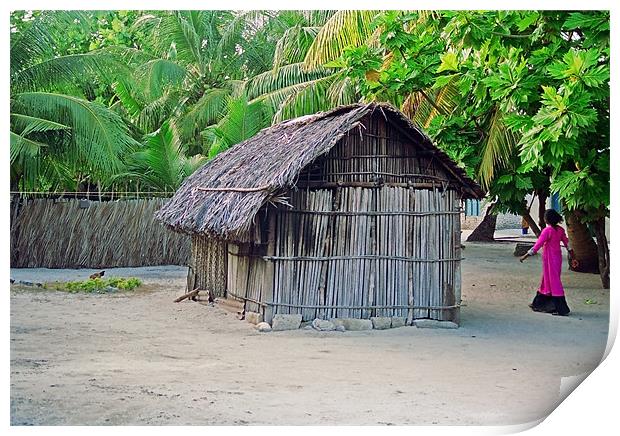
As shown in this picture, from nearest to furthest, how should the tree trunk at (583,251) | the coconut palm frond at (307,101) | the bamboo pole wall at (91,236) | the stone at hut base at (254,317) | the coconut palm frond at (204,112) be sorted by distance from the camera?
the stone at hut base at (254,317) < the tree trunk at (583,251) < the coconut palm frond at (307,101) < the bamboo pole wall at (91,236) < the coconut palm frond at (204,112)

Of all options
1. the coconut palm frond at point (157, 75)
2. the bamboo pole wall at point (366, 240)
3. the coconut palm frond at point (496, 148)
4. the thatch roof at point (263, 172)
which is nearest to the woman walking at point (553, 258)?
the coconut palm frond at point (496, 148)

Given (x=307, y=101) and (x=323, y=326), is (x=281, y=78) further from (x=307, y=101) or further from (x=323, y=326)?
(x=323, y=326)

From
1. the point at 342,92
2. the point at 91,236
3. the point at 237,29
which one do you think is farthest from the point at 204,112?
the point at 342,92

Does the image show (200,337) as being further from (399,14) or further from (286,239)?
(399,14)

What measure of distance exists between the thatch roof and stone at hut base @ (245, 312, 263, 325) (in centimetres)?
91

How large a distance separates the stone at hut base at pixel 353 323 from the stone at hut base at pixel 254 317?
73 centimetres

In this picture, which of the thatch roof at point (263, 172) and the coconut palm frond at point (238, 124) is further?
the coconut palm frond at point (238, 124)

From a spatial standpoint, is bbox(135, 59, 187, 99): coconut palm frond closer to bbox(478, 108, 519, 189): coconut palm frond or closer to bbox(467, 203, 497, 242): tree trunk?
bbox(467, 203, 497, 242): tree trunk

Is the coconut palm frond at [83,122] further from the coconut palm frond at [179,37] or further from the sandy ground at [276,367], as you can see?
the coconut palm frond at [179,37]

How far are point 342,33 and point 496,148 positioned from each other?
3347 millimetres

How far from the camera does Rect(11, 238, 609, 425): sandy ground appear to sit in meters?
6.36

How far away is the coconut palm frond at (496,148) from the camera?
30.6ft
